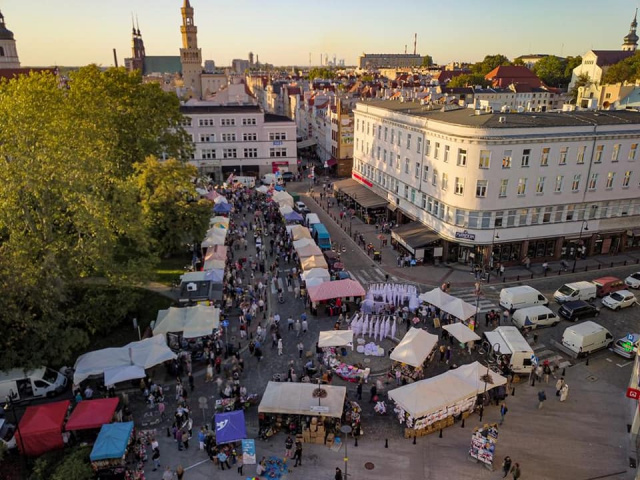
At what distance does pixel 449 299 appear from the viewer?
106 ft

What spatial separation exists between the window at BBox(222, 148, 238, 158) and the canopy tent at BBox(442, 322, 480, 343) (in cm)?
5263

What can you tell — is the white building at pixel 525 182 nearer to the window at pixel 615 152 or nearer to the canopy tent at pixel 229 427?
the window at pixel 615 152

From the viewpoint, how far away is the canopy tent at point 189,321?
28523mm

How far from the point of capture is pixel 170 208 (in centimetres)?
3916

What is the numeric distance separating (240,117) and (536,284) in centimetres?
5050

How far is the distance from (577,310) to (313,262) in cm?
1992

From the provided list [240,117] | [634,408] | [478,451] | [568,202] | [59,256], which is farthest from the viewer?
[240,117]

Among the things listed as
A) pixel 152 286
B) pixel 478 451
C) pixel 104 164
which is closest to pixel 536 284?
pixel 478 451

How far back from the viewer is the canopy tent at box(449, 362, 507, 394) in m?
23.5

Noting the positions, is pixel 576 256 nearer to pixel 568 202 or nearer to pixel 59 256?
pixel 568 202

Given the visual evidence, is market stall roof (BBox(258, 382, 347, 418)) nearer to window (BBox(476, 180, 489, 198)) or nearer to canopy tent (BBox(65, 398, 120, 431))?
canopy tent (BBox(65, 398, 120, 431))

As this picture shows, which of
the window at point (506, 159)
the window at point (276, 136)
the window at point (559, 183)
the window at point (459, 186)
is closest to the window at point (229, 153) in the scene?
the window at point (276, 136)

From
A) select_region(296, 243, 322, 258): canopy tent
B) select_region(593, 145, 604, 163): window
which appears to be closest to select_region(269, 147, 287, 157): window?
select_region(296, 243, 322, 258): canopy tent

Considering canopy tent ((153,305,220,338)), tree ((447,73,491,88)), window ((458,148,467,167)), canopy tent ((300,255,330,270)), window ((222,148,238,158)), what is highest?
tree ((447,73,491,88))
